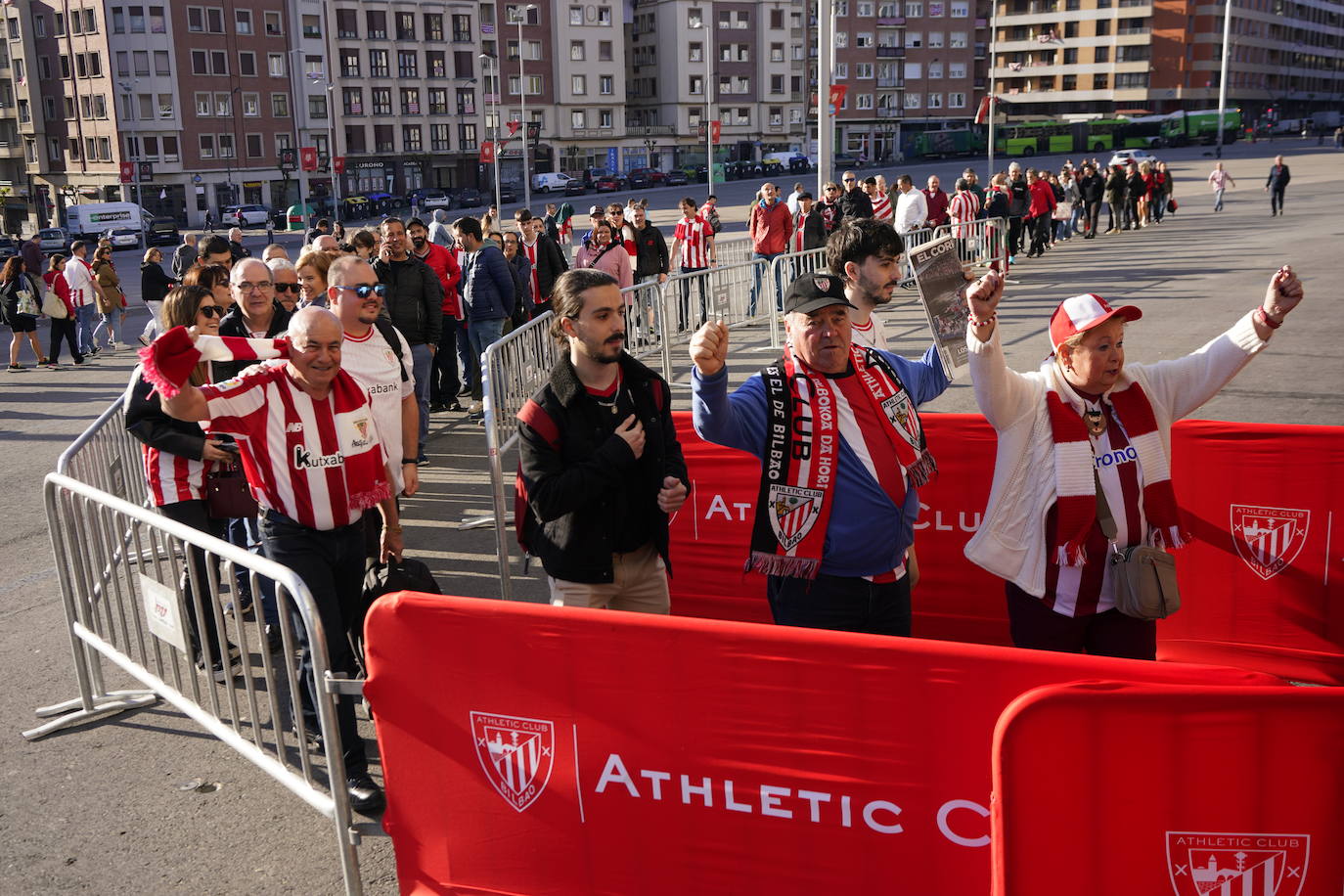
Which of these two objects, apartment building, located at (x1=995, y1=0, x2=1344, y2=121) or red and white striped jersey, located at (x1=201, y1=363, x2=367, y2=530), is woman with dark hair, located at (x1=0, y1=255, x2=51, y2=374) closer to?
red and white striped jersey, located at (x1=201, y1=363, x2=367, y2=530)

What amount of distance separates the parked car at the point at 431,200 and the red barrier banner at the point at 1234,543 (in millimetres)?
65336

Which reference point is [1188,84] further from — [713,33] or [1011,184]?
[1011,184]

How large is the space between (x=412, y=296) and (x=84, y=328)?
11287 mm

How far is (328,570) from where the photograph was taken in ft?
15.3

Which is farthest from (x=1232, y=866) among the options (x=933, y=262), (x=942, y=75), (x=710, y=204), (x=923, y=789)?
(x=942, y=75)

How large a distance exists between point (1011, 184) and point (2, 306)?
18985mm

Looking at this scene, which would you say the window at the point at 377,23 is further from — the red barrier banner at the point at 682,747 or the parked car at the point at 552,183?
the red barrier banner at the point at 682,747

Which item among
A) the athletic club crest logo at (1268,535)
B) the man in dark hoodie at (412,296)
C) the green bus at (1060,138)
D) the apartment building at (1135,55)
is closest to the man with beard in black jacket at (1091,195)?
the man in dark hoodie at (412,296)

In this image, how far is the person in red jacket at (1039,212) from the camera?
25.4 m

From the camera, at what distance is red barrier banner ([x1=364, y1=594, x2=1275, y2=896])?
288 centimetres

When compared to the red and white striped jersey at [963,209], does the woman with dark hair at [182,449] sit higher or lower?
lower

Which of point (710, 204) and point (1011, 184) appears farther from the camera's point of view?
point (1011, 184)

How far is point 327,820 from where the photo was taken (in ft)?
15.0

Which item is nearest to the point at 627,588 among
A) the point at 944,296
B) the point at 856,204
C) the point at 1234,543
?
the point at 944,296
